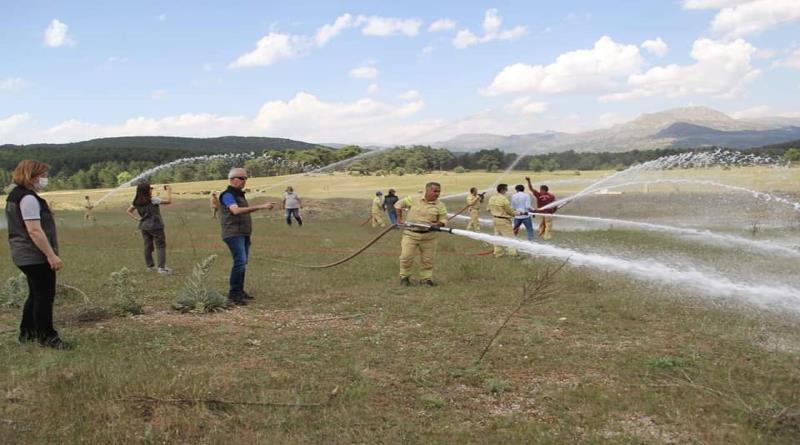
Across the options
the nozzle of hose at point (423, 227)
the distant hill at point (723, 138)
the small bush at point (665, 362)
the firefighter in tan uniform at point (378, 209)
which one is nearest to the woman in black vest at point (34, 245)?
the nozzle of hose at point (423, 227)

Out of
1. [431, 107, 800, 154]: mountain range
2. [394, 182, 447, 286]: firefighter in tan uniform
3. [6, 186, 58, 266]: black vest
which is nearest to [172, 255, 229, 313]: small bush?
[6, 186, 58, 266]: black vest

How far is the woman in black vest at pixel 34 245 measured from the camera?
672 centimetres

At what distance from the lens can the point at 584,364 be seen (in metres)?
6.85

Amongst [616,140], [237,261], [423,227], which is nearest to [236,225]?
[237,261]

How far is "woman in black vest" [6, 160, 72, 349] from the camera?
6719 millimetres

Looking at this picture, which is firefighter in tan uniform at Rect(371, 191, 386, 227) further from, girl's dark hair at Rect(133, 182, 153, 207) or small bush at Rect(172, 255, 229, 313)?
small bush at Rect(172, 255, 229, 313)

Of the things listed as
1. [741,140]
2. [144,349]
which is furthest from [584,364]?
[741,140]

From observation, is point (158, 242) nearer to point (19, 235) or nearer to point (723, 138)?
point (19, 235)

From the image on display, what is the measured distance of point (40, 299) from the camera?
6984 millimetres

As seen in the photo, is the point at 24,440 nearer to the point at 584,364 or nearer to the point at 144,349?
the point at 144,349

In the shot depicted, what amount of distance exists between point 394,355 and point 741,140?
33958 mm

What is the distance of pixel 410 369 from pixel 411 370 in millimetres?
33

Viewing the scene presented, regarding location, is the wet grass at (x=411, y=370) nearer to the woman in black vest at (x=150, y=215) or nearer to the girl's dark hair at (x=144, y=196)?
the woman in black vest at (x=150, y=215)

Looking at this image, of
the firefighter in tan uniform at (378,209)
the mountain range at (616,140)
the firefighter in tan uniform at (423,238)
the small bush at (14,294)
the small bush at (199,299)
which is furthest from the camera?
the firefighter in tan uniform at (378,209)
